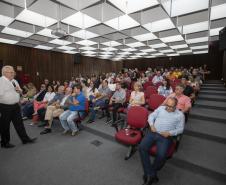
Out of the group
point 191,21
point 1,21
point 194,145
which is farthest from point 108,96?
point 1,21

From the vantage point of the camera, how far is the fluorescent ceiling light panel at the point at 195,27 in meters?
4.95

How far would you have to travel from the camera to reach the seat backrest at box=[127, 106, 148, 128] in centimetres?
247

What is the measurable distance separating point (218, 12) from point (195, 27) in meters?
1.19

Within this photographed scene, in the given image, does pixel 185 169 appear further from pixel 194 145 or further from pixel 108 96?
pixel 108 96

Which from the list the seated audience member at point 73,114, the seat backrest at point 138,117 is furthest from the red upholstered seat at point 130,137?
the seated audience member at point 73,114

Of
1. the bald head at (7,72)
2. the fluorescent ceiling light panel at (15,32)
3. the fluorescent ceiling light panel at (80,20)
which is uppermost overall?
the fluorescent ceiling light panel at (80,20)

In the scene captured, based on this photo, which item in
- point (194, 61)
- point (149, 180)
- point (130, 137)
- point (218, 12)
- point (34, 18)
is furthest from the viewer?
point (194, 61)

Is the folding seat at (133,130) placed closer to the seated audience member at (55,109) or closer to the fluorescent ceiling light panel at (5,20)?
the seated audience member at (55,109)

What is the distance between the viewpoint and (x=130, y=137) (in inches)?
88.6

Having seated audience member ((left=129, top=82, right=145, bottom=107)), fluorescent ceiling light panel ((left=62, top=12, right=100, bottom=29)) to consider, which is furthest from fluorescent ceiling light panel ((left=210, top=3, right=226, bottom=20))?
fluorescent ceiling light panel ((left=62, top=12, right=100, bottom=29))

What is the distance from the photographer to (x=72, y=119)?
3.22 meters

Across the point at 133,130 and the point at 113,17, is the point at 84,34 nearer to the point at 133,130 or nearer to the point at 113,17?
the point at 113,17

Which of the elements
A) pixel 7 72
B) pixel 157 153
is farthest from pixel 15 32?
pixel 157 153

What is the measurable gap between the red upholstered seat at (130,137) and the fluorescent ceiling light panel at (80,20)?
371 cm
